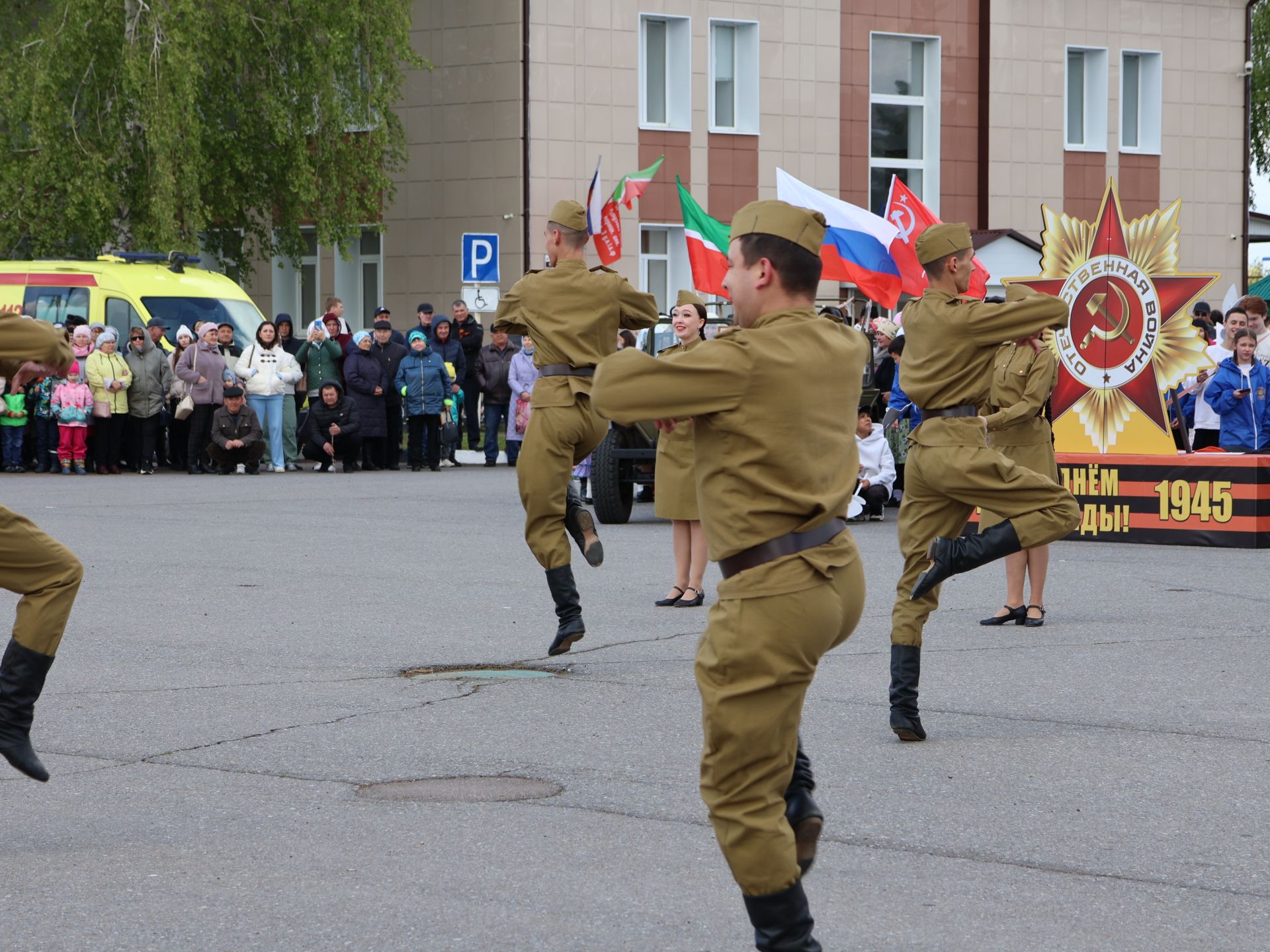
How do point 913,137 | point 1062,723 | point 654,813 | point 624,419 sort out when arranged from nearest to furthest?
1. point 624,419
2. point 654,813
3. point 1062,723
4. point 913,137

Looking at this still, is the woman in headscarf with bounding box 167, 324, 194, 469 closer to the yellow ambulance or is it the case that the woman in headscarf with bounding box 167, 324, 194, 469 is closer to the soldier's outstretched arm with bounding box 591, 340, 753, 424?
the yellow ambulance

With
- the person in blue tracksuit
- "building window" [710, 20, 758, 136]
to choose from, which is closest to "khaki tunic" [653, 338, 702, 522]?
the person in blue tracksuit

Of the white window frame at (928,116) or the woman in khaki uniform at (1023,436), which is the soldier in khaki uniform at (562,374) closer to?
the woman in khaki uniform at (1023,436)

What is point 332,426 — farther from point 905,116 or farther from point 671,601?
point 905,116

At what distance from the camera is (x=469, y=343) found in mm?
26625

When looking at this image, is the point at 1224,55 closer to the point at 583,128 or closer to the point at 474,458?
the point at 583,128

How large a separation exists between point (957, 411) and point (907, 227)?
49.3 ft

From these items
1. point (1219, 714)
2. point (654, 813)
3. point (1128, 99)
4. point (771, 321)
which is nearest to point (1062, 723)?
point (1219, 714)

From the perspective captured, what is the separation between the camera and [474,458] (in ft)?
90.7

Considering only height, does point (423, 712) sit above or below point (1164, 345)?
below

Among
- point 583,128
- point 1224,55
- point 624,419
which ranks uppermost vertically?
point 1224,55

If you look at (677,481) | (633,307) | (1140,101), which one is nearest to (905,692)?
(633,307)

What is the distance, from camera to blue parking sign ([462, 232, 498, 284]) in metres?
25.4

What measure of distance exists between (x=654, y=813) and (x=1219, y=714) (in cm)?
298
